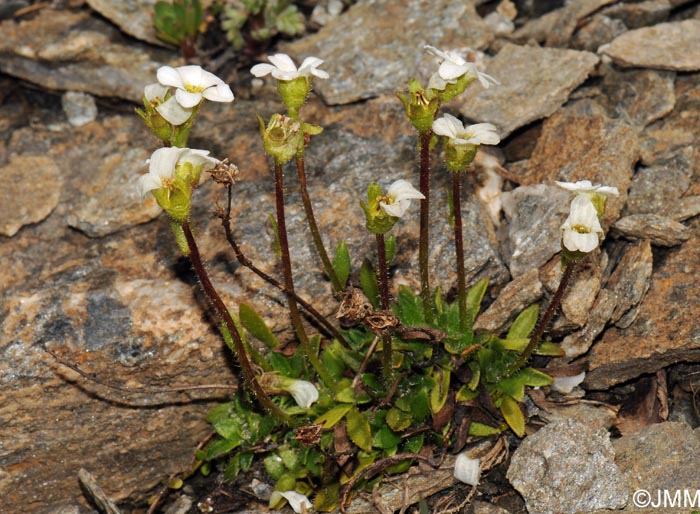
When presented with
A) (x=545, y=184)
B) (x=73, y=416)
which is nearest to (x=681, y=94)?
(x=545, y=184)

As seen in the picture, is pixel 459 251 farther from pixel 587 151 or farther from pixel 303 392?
pixel 587 151

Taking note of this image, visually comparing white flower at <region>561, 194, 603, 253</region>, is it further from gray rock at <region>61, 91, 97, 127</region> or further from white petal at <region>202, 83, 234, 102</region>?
gray rock at <region>61, 91, 97, 127</region>

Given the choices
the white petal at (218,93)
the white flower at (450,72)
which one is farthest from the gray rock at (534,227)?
the white petal at (218,93)

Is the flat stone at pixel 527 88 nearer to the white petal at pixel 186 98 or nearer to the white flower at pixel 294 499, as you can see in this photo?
the white petal at pixel 186 98

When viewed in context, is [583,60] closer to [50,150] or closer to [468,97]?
[468,97]

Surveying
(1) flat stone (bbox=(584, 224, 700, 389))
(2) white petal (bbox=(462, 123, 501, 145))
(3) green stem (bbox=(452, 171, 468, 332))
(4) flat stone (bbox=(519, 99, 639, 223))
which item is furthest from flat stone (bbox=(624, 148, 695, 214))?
(2) white petal (bbox=(462, 123, 501, 145))

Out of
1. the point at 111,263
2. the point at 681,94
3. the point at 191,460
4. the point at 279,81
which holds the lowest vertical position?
the point at 191,460
